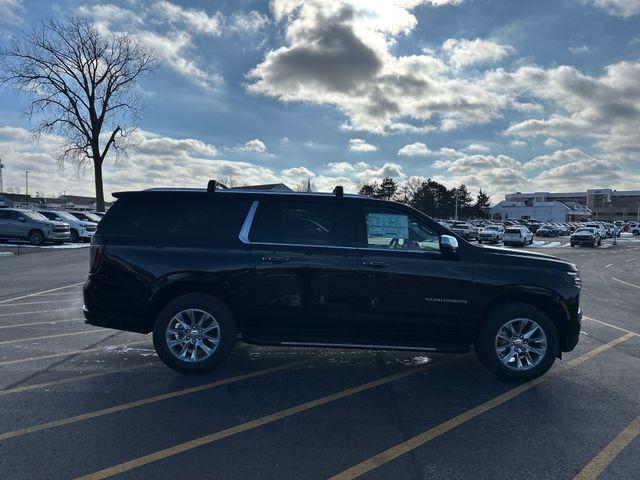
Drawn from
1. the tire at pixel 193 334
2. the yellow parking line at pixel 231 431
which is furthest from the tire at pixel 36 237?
the yellow parking line at pixel 231 431

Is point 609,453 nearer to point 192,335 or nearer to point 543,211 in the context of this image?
point 192,335

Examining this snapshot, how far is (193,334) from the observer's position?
201 inches

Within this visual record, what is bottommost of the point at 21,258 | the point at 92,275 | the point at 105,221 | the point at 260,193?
the point at 21,258

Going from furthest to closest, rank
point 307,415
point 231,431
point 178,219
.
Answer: point 178,219
point 307,415
point 231,431

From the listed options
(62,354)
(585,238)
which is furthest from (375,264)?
(585,238)

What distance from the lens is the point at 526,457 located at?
3.42 metres

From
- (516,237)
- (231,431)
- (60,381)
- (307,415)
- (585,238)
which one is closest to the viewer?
(231,431)

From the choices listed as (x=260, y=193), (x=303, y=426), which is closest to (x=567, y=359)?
(x=303, y=426)

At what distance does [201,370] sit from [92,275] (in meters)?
1.63

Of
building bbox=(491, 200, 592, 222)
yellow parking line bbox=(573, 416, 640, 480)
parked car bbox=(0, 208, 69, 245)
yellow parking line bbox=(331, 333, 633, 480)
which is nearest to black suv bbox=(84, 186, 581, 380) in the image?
yellow parking line bbox=(331, 333, 633, 480)

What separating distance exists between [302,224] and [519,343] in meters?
2.69

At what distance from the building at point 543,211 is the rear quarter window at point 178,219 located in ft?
399

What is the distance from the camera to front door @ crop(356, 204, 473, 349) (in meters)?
5.00

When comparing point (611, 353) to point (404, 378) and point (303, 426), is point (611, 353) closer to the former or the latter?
point (404, 378)
